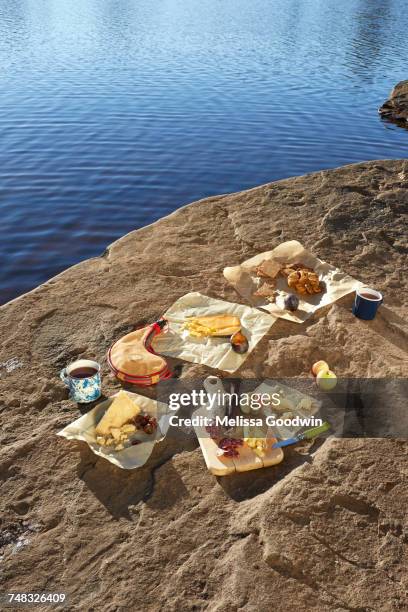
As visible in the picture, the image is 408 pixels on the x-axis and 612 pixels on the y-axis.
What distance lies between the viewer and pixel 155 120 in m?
16.3

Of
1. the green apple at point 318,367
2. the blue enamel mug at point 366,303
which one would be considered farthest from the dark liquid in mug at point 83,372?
the blue enamel mug at point 366,303

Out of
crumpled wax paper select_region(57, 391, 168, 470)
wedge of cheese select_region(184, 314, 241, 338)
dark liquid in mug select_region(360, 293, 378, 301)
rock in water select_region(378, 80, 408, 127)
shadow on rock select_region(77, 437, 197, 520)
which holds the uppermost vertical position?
rock in water select_region(378, 80, 408, 127)

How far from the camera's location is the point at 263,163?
13.3 meters

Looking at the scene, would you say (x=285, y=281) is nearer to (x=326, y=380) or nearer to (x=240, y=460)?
(x=326, y=380)

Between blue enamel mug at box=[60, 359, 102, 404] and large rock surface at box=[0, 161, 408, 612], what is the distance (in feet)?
0.49

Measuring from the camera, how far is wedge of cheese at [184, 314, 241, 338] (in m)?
5.41

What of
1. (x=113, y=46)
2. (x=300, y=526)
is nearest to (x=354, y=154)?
(x=300, y=526)

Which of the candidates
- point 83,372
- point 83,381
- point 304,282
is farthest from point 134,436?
point 304,282

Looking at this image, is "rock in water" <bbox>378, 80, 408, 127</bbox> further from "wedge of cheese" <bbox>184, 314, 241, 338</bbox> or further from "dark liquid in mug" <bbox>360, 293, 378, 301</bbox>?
"wedge of cheese" <bbox>184, 314, 241, 338</bbox>

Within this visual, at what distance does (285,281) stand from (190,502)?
353 cm

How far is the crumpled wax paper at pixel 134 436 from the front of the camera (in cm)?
390

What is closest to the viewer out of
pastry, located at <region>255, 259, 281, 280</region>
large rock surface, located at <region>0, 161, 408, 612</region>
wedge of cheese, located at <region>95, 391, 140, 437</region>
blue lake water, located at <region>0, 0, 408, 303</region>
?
large rock surface, located at <region>0, 161, 408, 612</region>

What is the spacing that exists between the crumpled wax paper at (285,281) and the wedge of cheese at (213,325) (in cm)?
56

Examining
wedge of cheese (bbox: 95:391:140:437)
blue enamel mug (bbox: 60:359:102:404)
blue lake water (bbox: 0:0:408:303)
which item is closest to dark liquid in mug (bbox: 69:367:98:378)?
blue enamel mug (bbox: 60:359:102:404)
